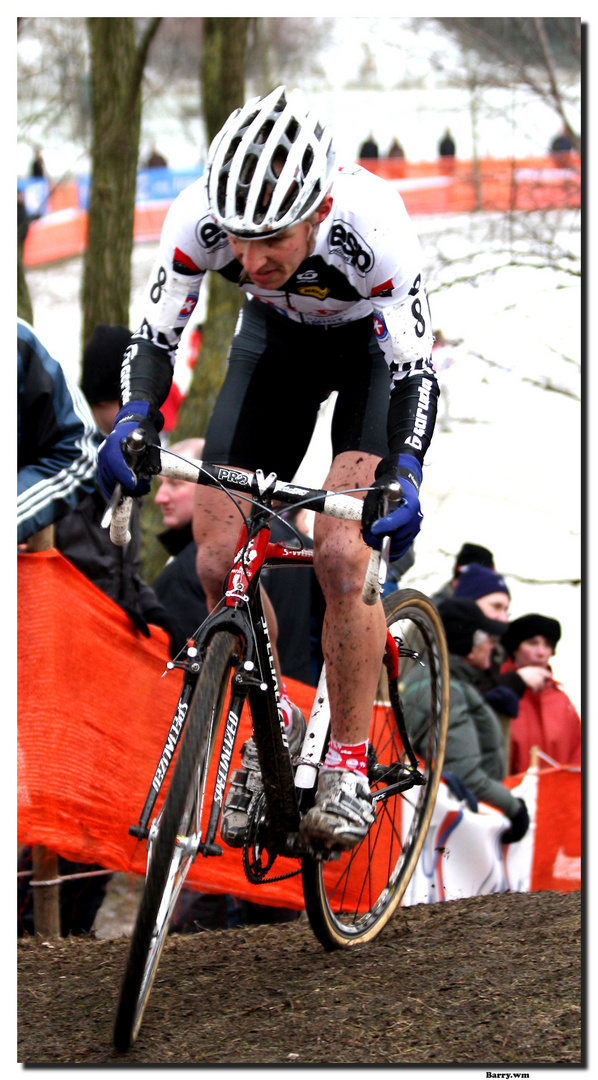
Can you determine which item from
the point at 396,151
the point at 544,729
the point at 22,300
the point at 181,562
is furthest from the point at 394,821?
the point at 396,151

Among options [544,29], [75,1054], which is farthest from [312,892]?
[544,29]

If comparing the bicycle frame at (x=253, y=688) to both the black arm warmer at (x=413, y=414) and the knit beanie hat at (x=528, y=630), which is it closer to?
the black arm warmer at (x=413, y=414)

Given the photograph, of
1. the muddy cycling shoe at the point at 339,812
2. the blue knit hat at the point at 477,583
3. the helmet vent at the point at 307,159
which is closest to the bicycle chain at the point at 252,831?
the muddy cycling shoe at the point at 339,812

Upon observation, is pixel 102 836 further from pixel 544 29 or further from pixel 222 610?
pixel 544 29

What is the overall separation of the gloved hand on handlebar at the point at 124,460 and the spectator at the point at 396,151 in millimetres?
9571

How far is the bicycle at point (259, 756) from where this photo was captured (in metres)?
2.63

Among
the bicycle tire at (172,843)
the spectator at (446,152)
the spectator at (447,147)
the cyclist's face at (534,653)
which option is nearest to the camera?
the bicycle tire at (172,843)

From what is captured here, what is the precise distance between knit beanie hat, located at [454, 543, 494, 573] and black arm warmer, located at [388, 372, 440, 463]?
11.6ft

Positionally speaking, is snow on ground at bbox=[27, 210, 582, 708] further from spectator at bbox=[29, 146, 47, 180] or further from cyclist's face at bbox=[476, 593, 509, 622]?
spectator at bbox=[29, 146, 47, 180]

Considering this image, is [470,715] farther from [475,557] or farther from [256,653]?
[256,653]

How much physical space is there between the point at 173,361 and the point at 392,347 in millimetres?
723

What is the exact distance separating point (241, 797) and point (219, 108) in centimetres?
613

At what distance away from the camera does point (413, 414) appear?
10.8ft

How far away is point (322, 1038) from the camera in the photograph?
2938 mm
